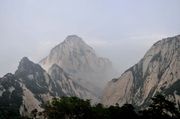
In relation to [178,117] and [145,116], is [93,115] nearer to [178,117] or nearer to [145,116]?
[145,116]

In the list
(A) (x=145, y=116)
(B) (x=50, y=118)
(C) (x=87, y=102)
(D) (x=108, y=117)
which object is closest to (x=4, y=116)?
(B) (x=50, y=118)

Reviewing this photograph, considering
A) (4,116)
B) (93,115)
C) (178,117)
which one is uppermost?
(4,116)

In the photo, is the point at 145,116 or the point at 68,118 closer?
the point at 145,116

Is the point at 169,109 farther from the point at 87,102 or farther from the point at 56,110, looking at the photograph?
the point at 56,110

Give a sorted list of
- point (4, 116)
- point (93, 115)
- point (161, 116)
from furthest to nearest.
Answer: point (4, 116) → point (93, 115) → point (161, 116)

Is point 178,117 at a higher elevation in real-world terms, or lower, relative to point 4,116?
lower

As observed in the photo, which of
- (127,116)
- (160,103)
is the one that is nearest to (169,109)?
(160,103)

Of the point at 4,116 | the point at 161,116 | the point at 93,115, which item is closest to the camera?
the point at 161,116

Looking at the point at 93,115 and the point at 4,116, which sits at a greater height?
the point at 4,116

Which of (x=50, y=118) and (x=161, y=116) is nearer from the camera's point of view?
(x=161, y=116)
